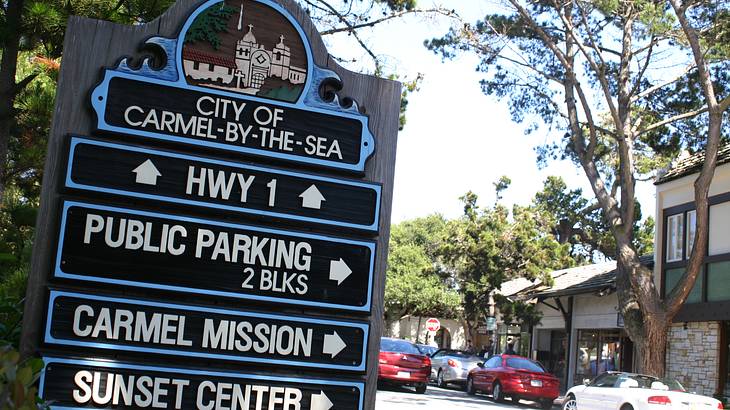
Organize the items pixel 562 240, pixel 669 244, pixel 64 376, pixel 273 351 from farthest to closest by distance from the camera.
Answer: pixel 562 240 → pixel 669 244 → pixel 273 351 → pixel 64 376

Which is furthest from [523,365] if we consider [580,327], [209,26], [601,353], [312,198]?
[209,26]

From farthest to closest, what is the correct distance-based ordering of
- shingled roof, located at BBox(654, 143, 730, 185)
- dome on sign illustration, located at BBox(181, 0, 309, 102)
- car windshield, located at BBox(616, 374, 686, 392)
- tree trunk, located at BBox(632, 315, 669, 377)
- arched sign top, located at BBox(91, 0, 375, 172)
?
1. shingled roof, located at BBox(654, 143, 730, 185)
2. tree trunk, located at BBox(632, 315, 669, 377)
3. car windshield, located at BBox(616, 374, 686, 392)
4. dome on sign illustration, located at BBox(181, 0, 309, 102)
5. arched sign top, located at BBox(91, 0, 375, 172)

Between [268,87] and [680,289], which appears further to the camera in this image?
[680,289]

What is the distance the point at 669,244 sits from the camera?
25.3 meters

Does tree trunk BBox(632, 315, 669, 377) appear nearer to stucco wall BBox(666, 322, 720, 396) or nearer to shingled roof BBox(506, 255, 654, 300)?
stucco wall BBox(666, 322, 720, 396)

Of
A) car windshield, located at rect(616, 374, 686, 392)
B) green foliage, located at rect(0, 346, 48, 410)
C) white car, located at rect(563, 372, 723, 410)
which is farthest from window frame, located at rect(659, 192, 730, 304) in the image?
green foliage, located at rect(0, 346, 48, 410)

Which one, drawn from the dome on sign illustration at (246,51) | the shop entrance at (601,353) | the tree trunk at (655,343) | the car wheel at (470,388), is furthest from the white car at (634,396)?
the dome on sign illustration at (246,51)

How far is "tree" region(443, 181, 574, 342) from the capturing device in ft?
116

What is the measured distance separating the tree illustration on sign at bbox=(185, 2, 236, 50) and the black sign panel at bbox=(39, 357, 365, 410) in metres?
1.59

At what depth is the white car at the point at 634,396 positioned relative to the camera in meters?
16.0

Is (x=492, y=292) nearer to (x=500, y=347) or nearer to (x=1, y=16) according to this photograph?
(x=500, y=347)

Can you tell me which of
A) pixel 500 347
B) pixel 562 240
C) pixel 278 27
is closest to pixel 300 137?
pixel 278 27

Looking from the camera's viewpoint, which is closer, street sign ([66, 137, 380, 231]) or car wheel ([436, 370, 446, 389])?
street sign ([66, 137, 380, 231])

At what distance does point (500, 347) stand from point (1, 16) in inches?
1550
